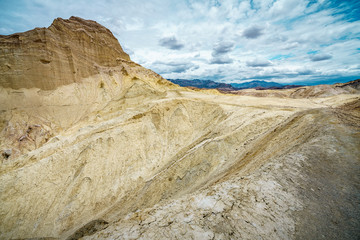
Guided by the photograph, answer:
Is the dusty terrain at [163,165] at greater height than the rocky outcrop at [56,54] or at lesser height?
Result: lesser

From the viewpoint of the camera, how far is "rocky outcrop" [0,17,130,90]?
24734mm

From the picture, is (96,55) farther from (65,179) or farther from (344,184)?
(344,184)

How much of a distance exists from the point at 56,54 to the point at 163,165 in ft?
89.2

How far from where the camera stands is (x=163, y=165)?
17.2 metres

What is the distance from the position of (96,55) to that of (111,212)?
30094 mm

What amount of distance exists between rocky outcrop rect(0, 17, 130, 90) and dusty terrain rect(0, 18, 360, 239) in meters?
0.37

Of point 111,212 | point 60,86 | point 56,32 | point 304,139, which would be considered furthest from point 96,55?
point 304,139

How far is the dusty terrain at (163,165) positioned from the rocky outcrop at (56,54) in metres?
0.37

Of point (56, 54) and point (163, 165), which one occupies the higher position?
point (56, 54)

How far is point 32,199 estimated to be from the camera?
503 inches

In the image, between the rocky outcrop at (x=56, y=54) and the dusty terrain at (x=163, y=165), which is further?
the rocky outcrop at (x=56, y=54)

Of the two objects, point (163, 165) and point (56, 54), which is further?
point (56, 54)

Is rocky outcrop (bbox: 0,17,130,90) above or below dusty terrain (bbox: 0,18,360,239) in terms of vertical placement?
above

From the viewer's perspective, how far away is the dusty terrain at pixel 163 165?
13.8ft
